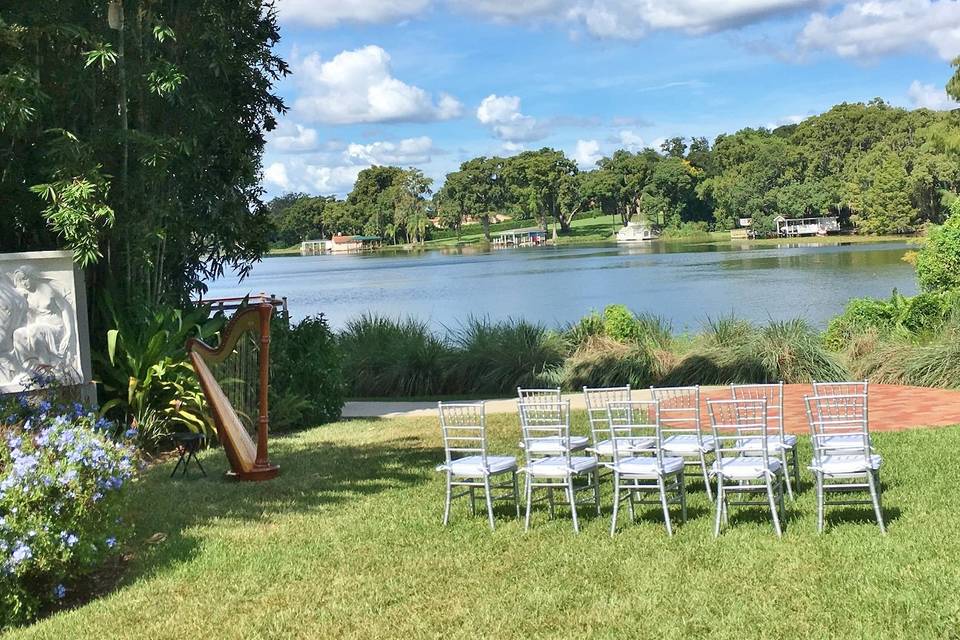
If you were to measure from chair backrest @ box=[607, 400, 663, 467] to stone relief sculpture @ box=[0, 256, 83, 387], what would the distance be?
542 centimetres

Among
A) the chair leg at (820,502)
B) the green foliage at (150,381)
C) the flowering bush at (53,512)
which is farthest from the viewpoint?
the green foliage at (150,381)

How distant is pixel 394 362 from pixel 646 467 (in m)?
11.6

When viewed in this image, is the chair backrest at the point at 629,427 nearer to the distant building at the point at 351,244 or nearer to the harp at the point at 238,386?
the harp at the point at 238,386

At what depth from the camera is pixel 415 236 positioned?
440ft

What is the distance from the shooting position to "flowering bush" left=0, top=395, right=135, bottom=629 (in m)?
5.95

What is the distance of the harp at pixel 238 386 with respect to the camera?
29.8 feet

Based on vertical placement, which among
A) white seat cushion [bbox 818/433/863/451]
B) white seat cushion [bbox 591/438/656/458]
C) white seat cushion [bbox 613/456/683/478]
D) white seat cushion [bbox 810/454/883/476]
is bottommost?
white seat cushion [bbox 591/438/656/458]

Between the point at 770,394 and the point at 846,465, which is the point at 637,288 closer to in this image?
the point at 770,394

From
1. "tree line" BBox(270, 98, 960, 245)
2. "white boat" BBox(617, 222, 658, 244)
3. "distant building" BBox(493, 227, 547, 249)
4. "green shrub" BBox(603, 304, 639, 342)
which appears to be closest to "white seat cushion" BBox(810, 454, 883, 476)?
"green shrub" BBox(603, 304, 639, 342)

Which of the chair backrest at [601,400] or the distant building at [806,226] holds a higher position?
the distant building at [806,226]

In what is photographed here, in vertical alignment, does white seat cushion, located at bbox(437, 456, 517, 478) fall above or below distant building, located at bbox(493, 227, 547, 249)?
below

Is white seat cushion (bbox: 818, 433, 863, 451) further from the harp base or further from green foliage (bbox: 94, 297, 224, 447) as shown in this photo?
green foliage (bbox: 94, 297, 224, 447)

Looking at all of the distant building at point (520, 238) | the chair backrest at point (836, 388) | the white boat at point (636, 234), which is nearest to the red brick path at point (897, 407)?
the chair backrest at point (836, 388)

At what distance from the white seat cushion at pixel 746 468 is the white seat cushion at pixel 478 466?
5.11ft
